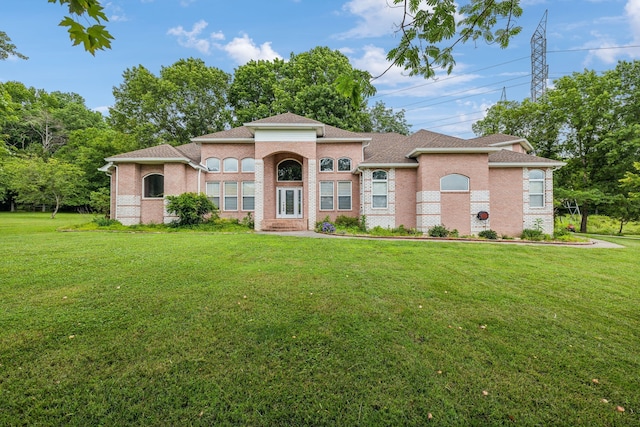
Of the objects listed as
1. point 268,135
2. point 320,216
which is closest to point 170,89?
point 268,135

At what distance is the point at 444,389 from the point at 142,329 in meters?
3.26

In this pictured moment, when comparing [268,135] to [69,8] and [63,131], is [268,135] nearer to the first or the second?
[69,8]

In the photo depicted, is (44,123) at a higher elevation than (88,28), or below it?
higher

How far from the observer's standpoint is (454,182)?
1389 cm

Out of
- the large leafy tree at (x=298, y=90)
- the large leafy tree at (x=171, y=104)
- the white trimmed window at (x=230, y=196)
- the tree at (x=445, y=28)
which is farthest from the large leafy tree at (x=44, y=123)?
the tree at (x=445, y=28)

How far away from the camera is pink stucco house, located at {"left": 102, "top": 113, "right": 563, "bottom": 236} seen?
13.8 meters

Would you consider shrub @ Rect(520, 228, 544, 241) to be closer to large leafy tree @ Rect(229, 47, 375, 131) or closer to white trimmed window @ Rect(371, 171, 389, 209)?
white trimmed window @ Rect(371, 171, 389, 209)

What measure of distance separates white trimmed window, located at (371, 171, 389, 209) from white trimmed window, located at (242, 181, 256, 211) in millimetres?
7649

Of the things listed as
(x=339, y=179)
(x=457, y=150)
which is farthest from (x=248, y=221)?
(x=457, y=150)

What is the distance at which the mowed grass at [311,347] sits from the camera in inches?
81.8

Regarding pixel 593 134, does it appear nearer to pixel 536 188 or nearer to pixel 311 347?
pixel 536 188

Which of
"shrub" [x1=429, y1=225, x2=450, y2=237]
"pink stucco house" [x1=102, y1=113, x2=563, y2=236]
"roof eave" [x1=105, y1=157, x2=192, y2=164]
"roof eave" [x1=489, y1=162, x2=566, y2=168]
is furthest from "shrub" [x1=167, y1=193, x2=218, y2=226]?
"roof eave" [x1=489, y1=162, x2=566, y2=168]

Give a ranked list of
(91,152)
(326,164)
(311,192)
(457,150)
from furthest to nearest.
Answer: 1. (91,152)
2. (326,164)
3. (311,192)
4. (457,150)

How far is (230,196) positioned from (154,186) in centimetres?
433
